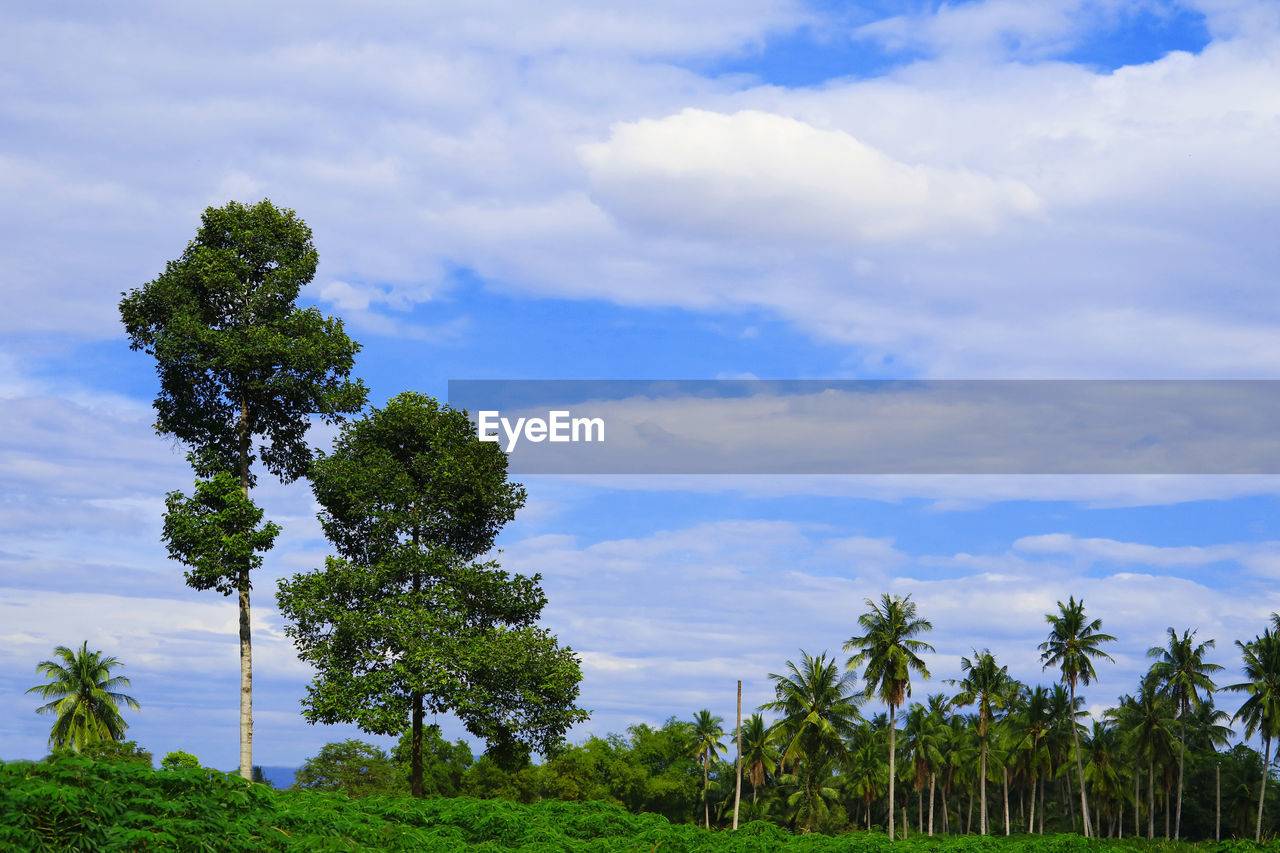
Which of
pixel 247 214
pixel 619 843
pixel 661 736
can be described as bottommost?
pixel 661 736

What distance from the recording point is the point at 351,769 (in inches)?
2452

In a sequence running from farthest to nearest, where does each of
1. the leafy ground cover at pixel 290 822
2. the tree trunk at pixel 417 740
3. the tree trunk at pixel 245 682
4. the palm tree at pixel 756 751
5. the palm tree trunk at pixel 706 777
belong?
the palm tree trunk at pixel 706 777 → the palm tree at pixel 756 751 → the tree trunk at pixel 417 740 → the tree trunk at pixel 245 682 → the leafy ground cover at pixel 290 822

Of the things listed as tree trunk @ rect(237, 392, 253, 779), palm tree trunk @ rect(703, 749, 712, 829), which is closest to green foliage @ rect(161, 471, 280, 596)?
tree trunk @ rect(237, 392, 253, 779)

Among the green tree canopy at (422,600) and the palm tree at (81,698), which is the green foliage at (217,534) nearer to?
the green tree canopy at (422,600)

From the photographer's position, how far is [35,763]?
9.57 m

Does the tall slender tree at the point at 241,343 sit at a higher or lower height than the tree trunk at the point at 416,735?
higher

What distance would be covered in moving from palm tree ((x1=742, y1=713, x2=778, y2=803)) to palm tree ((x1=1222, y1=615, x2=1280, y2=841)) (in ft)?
88.0

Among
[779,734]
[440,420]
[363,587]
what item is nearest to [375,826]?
[363,587]

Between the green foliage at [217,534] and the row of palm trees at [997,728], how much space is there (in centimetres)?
3827

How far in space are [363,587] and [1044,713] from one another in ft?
174

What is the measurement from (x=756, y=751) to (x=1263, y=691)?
28944 millimetres

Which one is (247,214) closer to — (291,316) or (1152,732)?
(291,316)

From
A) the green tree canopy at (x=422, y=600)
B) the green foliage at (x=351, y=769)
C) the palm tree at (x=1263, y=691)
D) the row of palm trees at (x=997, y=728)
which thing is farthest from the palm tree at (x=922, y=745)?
the green tree canopy at (x=422, y=600)

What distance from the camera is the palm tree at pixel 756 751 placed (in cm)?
6806
